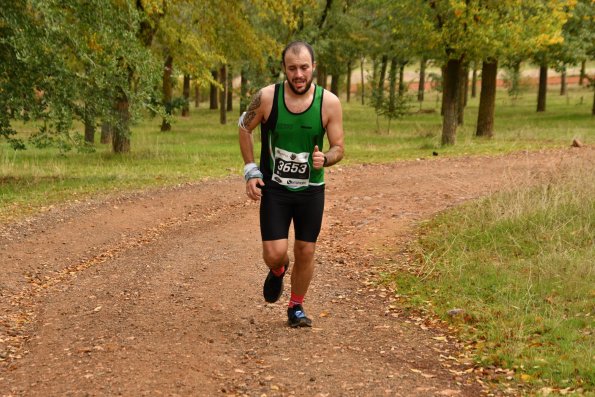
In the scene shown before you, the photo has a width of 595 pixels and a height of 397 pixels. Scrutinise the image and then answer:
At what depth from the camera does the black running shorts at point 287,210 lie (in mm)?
5531

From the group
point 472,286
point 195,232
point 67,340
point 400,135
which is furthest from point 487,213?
point 400,135

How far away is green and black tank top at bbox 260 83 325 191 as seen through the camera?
5340mm

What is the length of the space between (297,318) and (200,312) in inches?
37.1

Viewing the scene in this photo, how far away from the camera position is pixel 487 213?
934cm

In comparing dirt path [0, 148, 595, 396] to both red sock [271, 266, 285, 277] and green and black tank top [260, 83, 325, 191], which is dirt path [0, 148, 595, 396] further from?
green and black tank top [260, 83, 325, 191]

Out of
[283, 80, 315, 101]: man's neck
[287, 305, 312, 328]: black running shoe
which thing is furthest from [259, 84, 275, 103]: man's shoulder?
[287, 305, 312, 328]: black running shoe

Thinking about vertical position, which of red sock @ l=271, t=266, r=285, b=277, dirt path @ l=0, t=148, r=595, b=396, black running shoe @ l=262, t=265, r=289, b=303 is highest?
red sock @ l=271, t=266, r=285, b=277

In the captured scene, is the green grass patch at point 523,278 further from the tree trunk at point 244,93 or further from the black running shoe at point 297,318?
the tree trunk at point 244,93

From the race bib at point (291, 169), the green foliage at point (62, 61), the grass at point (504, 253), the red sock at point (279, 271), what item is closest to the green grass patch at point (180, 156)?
the grass at point (504, 253)

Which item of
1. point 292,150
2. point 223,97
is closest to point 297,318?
point 292,150

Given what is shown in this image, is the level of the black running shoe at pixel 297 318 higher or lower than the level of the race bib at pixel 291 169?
lower

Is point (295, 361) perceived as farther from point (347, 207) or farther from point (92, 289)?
point (347, 207)

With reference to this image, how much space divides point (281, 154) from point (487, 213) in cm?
468

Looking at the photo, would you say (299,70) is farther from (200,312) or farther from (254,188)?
(200,312)
